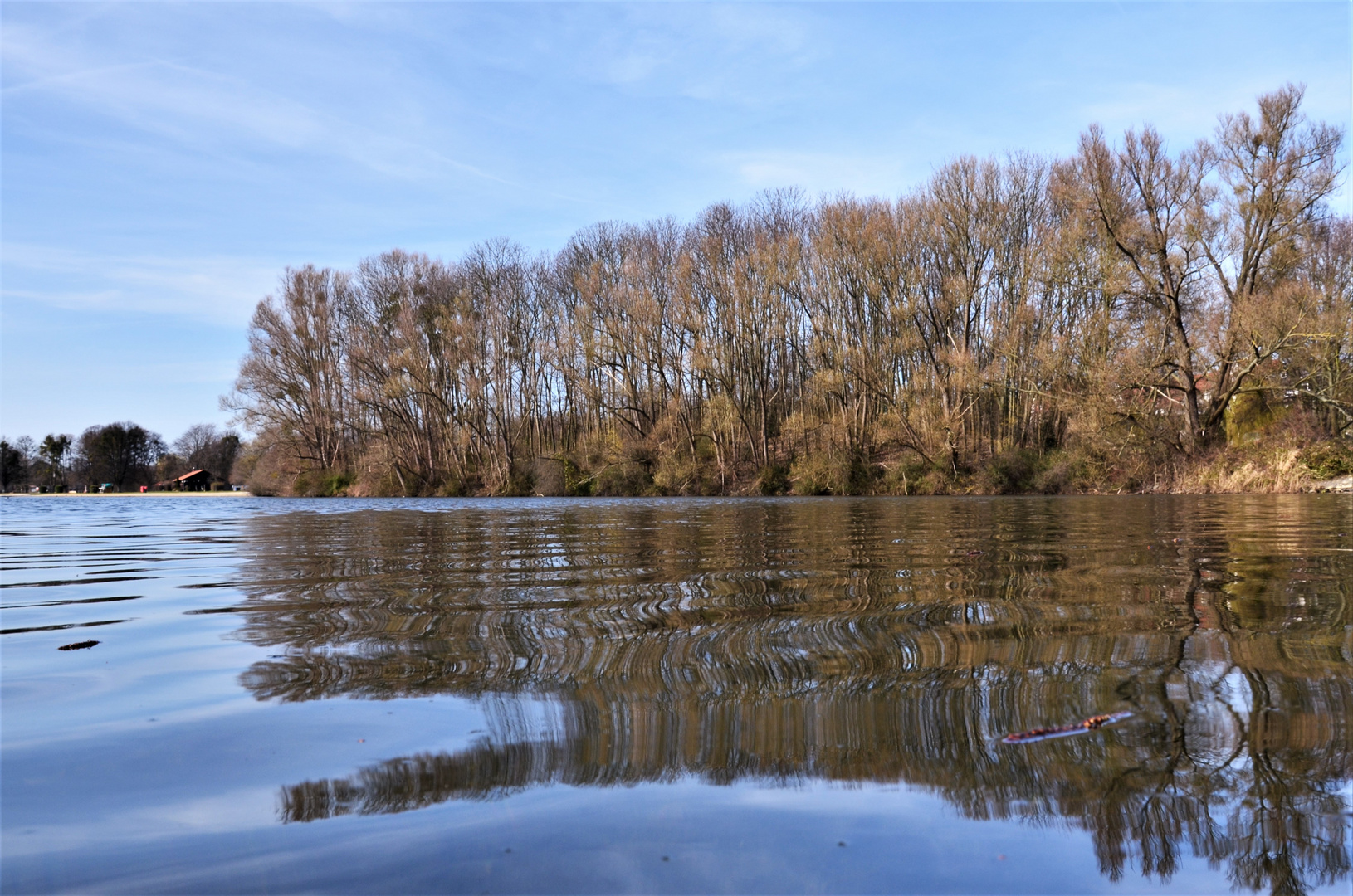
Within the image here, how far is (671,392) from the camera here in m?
47.6

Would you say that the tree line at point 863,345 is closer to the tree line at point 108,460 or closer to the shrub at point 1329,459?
the shrub at point 1329,459

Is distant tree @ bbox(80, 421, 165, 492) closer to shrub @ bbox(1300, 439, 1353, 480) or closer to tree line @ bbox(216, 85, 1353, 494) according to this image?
tree line @ bbox(216, 85, 1353, 494)

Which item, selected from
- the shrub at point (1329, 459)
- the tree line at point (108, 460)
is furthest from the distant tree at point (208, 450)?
the shrub at point (1329, 459)

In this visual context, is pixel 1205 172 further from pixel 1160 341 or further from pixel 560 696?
pixel 560 696

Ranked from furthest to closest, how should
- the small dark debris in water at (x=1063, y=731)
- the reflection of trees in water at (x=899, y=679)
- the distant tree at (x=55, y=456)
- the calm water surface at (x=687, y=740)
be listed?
1. the distant tree at (x=55, y=456)
2. the small dark debris in water at (x=1063, y=731)
3. the reflection of trees in water at (x=899, y=679)
4. the calm water surface at (x=687, y=740)

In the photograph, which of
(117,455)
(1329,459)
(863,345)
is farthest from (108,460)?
(1329,459)

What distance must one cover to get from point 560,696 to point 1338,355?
3389 centimetres

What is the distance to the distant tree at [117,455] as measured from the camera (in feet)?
298

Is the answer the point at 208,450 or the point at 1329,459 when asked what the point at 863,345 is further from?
the point at 208,450

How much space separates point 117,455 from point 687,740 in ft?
355

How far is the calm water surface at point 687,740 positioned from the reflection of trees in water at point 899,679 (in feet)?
0.05

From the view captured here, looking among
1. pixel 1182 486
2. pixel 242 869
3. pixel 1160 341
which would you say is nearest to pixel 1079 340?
pixel 1160 341

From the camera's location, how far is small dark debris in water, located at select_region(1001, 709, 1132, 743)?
236 cm

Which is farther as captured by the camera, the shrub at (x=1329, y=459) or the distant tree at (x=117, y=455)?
the distant tree at (x=117, y=455)
